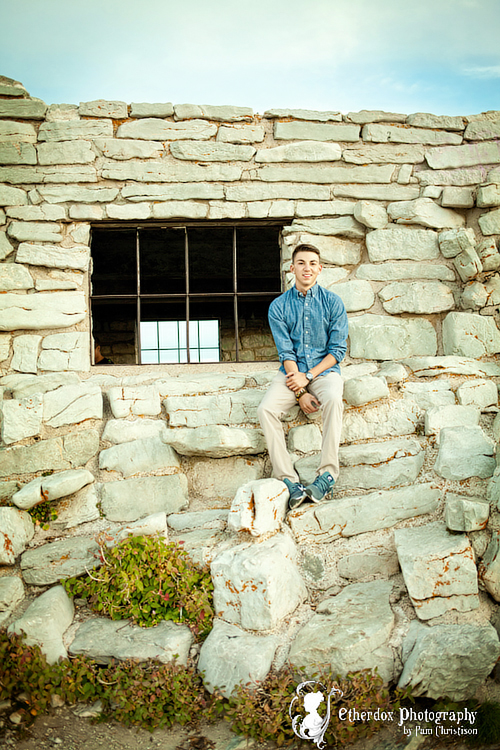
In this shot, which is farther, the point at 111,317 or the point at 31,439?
the point at 111,317

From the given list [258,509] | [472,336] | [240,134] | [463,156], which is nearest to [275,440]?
[258,509]

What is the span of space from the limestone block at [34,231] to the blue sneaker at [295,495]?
260 centimetres

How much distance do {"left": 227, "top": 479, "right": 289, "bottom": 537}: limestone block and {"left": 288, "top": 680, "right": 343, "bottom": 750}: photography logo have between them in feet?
2.79

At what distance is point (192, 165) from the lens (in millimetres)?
4395

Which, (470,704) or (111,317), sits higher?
(111,317)

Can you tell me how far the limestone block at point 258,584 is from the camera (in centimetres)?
290

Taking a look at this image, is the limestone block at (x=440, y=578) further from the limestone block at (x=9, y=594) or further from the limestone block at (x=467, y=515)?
the limestone block at (x=9, y=594)

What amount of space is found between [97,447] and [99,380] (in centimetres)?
57

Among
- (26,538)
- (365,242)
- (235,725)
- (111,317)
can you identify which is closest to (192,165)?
(365,242)

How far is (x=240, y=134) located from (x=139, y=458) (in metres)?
2.65

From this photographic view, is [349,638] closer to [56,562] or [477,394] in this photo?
[56,562]

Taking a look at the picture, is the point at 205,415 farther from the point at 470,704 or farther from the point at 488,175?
the point at 488,175

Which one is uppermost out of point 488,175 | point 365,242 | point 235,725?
point 488,175

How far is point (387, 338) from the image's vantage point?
4316 mm
